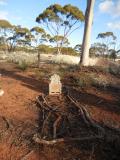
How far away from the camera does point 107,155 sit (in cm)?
519

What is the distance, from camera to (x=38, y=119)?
22.7 ft

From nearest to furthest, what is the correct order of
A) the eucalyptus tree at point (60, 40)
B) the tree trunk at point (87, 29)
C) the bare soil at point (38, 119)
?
the bare soil at point (38, 119)
the tree trunk at point (87, 29)
the eucalyptus tree at point (60, 40)

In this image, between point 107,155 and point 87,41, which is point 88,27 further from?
point 107,155

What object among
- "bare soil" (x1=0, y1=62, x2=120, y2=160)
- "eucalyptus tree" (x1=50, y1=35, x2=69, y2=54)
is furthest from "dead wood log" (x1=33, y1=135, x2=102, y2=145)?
"eucalyptus tree" (x1=50, y1=35, x2=69, y2=54)

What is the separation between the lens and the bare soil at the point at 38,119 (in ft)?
17.1

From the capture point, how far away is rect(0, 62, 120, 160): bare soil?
5.22 m

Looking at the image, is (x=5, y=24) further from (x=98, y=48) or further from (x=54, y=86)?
(x=54, y=86)

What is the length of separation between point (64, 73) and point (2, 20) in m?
33.3

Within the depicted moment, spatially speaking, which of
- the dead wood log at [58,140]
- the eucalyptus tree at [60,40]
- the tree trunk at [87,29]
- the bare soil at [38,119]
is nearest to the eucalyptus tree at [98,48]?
the eucalyptus tree at [60,40]

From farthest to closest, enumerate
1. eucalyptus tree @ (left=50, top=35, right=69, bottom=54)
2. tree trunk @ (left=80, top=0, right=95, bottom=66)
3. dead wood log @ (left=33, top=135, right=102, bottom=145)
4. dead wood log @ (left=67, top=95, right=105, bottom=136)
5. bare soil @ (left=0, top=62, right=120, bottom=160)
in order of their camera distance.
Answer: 1. eucalyptus tree @ (left=50, top=35, right=69, bottom=54)
2. tree trunk @ (left=80, top=0, right=95, bottom=66)
3. dead wood log @ (left=67, top=95, right=105, bottom=136)
4. dead wood log @ (left=33, top=135, right=102, bottom=145)
5. bare soil @ (left=0, top=62, right=120, bottom=160)

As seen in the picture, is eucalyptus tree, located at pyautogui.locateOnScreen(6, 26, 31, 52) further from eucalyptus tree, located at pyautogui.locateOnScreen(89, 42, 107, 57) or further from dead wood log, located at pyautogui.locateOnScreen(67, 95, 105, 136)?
dead wood log, located at pyautogui.locateOnScreen(67, 95, 105, 136)

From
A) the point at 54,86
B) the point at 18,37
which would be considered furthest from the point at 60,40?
the point at 54,86

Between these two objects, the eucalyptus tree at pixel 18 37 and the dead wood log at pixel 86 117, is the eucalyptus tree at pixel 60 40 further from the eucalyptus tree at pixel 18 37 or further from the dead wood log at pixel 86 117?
the dead wood log at pixel 86 117

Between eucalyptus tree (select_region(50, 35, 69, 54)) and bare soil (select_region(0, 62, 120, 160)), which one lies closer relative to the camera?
bare soil (select_region(0, 62, 120, 160))
